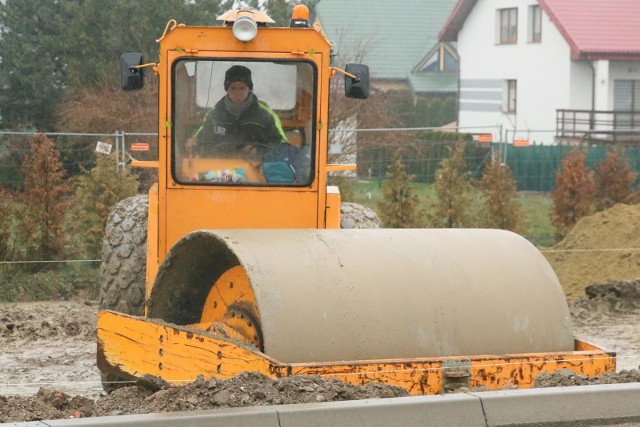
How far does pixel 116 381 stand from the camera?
7.43 m

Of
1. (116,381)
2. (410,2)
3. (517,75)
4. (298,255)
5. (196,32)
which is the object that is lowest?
(116,381)

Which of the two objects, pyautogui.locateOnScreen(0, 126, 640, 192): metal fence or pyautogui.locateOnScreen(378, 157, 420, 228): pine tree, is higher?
pyautogui.locateOnScreen(0, 126, 640, 192): metal fence

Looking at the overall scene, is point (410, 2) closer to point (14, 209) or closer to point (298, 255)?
point (14, 209)

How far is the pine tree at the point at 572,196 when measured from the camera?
65.0 feet

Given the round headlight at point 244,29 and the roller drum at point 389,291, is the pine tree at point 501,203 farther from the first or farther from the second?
the roller drum at point 389,291

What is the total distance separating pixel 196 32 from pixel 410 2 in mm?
53243

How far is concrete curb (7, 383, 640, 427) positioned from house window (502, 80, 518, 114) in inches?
1527

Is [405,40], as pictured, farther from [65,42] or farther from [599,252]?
[599,252]

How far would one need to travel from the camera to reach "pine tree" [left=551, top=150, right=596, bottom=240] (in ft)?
65.0

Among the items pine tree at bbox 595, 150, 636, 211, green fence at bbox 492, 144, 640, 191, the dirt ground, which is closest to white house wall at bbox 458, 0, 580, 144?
green fence at bbox 492, 144, 640, 191

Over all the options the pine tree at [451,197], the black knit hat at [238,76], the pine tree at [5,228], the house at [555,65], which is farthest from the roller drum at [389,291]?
the house at [555,65]

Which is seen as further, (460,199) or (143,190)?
(143,190)

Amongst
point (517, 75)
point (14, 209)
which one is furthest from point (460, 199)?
point (517, 75)

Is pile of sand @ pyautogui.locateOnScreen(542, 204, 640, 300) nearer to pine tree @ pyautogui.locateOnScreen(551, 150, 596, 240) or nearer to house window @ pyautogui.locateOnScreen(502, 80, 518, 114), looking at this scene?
pine tree @ pyautogui.locateOnScreen(551, 150, 596, 240)
